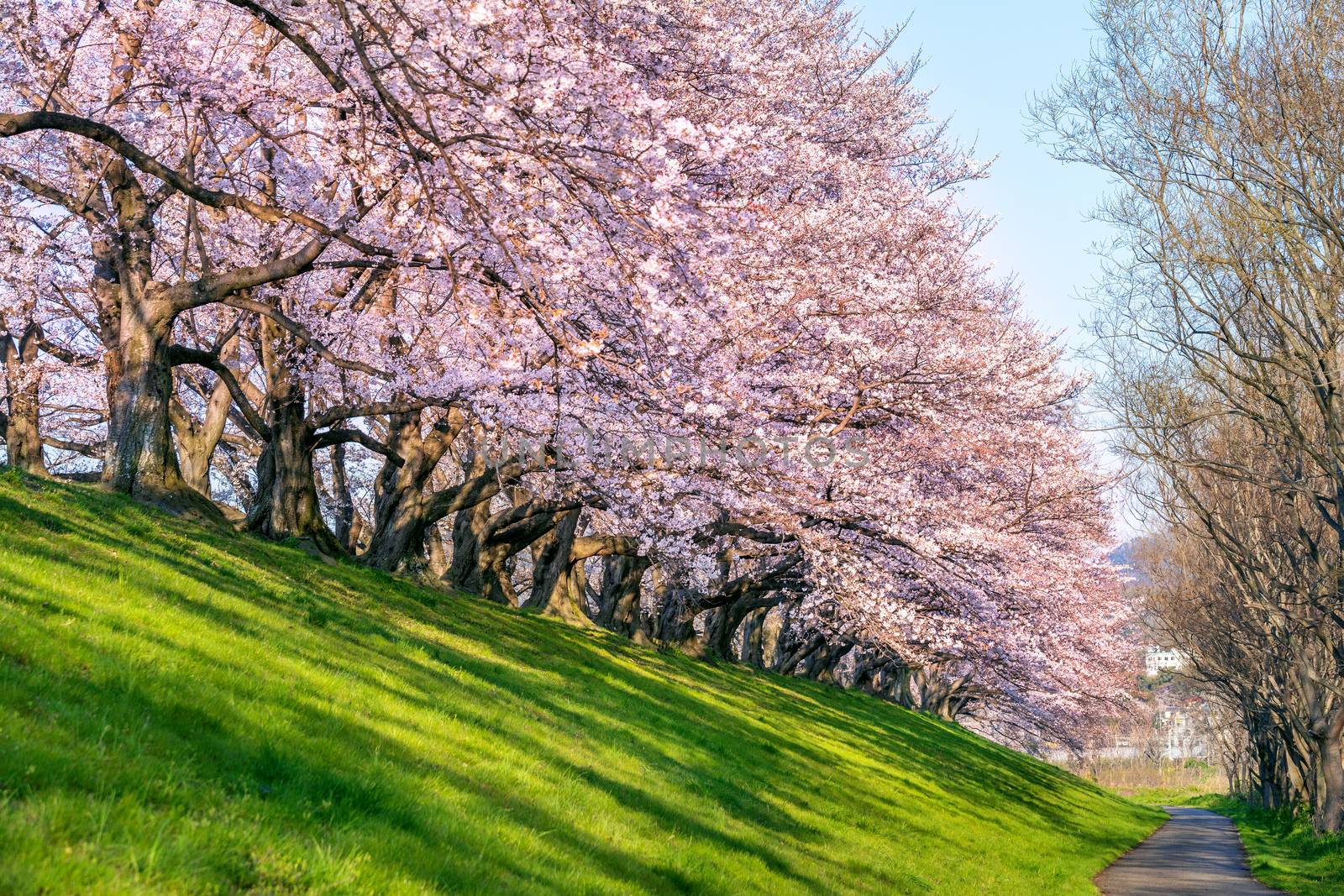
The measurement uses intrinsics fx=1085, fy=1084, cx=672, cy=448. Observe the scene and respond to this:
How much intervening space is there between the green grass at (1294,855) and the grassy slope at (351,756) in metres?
4.81

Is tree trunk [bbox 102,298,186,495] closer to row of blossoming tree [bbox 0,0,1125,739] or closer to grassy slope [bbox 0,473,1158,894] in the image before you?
row of blossoming tree [bbox 0,0,1125,739]

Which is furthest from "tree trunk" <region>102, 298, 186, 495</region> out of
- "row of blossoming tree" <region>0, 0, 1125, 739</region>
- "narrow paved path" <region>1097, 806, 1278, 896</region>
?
"narrow paved path" <region>1097, 806, 1278, 896</region>

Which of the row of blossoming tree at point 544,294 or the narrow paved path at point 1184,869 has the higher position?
the row of blossoming tree at point 544,294

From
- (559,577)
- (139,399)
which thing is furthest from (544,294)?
(559,577)

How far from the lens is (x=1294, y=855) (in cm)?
2919

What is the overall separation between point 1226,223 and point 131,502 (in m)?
19.0

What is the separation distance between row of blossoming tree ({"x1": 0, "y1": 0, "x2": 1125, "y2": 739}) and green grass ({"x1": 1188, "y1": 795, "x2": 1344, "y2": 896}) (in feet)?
24.2

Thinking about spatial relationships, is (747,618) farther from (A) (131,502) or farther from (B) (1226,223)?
(A) (131,502)

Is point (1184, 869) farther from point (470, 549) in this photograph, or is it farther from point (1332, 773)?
point (470, 549)

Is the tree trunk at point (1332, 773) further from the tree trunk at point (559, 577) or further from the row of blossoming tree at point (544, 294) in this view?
the tree trunk at point (559, 577)

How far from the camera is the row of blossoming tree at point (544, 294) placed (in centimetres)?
1211

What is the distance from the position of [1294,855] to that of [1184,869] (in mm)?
6592

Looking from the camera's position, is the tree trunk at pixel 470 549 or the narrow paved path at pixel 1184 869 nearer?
the narrow paved path at pixel 1184 869

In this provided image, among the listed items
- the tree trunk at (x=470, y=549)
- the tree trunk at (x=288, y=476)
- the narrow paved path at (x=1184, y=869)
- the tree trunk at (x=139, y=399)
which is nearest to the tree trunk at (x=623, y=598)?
the tree trunk at (x=470, y=549)
